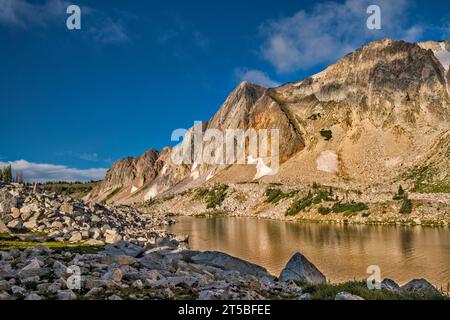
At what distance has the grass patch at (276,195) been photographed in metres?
139

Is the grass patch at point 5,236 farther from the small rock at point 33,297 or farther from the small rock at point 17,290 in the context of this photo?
the small rock at point 33,297

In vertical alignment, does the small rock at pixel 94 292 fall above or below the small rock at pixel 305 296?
above

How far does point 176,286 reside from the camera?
17.3 metres

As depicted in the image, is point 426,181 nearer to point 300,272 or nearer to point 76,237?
point 300,272

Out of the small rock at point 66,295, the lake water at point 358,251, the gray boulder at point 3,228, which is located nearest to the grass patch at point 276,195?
the lake water at point 358,251

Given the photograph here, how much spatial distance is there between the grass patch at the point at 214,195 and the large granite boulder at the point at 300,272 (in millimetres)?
Result: 142280

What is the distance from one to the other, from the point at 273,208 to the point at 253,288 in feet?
386

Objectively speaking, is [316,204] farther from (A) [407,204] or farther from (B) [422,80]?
(B) [422,80]

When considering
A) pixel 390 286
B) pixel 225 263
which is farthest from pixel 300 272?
pixel 225 263

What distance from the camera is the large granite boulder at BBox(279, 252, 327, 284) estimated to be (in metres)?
25.7

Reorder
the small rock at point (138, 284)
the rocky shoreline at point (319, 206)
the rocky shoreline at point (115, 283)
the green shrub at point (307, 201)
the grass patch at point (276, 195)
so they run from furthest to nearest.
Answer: the grass patch at point (276, 195)
the green shrub at point (307, 201)
the rocky shoreline at point (319, 206)
the small rock at point (138, 284)
the rocky shoreline at point (115, 283)

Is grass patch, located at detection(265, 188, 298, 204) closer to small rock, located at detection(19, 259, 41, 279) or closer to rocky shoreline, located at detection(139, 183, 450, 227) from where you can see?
rocky shoreline, located at detection(139, 183, 450, 227)

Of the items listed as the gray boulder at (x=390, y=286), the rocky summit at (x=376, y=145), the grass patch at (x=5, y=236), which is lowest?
the gray boulder at (x=390, y=286)
